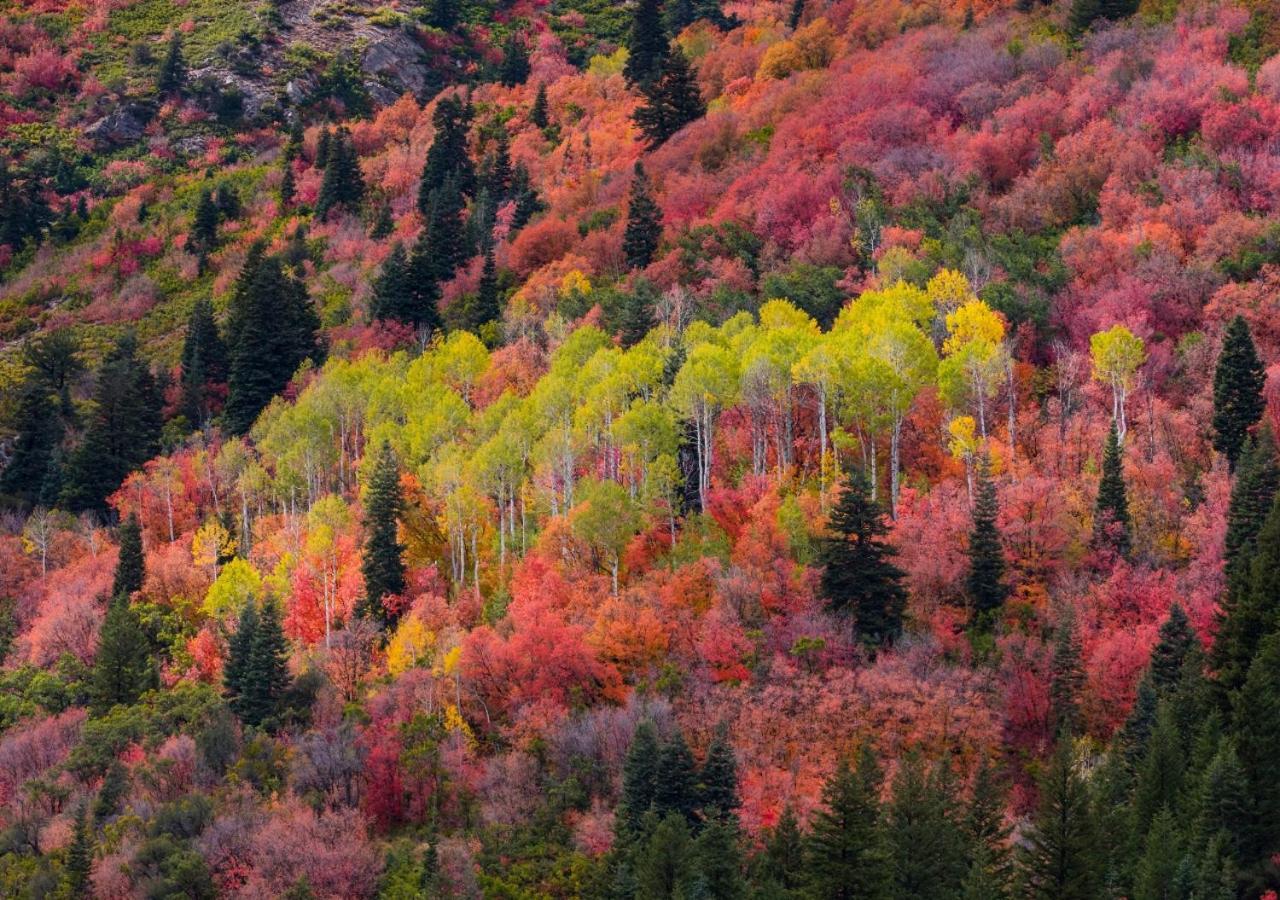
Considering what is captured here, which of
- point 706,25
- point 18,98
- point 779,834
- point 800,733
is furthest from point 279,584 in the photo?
point 18,98

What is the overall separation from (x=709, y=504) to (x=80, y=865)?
3373 cm

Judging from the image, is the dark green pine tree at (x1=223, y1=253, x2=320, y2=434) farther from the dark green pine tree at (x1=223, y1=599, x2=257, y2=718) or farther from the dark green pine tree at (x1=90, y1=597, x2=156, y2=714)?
the dark green pine tree at (x1=223, y1=599, x2=257, y2=718)

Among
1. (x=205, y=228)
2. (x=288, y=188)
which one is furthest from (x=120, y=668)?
(x=288, y=188)

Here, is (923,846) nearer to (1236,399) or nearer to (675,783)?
(675,783)

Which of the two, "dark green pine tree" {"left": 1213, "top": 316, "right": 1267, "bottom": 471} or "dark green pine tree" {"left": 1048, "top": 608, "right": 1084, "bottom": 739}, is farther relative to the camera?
"dark green pine tree" {"left": 1213, "top": 316, "right": 1267, "bottom": 471}

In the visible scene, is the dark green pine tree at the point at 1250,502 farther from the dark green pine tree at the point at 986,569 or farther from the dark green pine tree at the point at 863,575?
the dark green pine tree at the point at 863,575

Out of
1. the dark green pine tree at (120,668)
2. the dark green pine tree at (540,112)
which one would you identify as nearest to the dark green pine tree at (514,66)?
the dark green pine tree at (540,112)

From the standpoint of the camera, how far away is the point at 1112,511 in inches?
3061

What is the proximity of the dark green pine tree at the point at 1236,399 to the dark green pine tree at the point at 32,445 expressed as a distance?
239ft

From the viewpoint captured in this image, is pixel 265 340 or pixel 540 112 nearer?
pixel 265 340

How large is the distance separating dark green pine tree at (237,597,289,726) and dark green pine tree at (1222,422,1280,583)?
1682 inches

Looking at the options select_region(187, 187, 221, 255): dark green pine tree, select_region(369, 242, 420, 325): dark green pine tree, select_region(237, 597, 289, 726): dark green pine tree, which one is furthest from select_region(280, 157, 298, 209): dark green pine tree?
select_region(237, 597, 289, 726): dark green pine tree

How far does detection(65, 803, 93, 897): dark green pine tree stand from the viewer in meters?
68.8

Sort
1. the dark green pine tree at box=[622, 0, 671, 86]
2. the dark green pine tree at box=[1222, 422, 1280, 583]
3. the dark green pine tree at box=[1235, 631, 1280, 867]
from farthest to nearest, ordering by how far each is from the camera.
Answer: the dark green pine tree at box=[622, 0, 671, 86]
the dark green pine tree at box=[1222, 422, 1280, 583]
the dark green pine tree at box=[1235, 631, 1280, 867]
